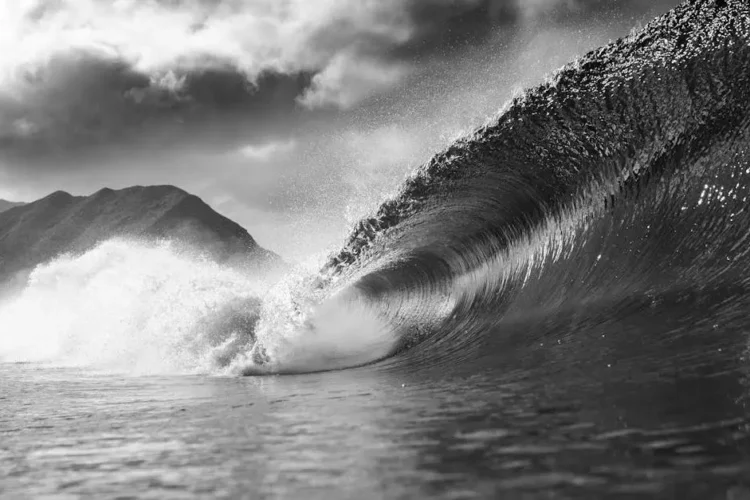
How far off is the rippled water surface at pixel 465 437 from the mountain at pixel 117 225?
127 m

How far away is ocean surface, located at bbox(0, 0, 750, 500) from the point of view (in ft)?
6.51

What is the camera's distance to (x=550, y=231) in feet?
25.2

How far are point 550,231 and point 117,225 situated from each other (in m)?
161

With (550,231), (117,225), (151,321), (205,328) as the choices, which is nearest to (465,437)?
(550,231)

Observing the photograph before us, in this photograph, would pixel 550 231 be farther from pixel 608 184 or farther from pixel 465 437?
pixel 465 437

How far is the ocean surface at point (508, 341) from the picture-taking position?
78.1 inches

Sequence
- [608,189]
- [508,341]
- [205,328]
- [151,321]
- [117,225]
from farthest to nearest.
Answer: [117,225] → [151,321] → [205,328] → [608,189] → [508,341]

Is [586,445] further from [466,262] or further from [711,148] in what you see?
[466,262]

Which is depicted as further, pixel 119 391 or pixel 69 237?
pixel 69 237

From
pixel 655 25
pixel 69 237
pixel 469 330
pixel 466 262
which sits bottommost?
pixel 469 330

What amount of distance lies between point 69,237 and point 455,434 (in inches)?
6128

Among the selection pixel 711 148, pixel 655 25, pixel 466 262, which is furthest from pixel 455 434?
pixel 466 262

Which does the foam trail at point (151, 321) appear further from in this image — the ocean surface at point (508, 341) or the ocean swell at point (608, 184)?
the ocean swell at point (608, 184)

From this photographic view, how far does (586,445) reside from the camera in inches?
77.3
